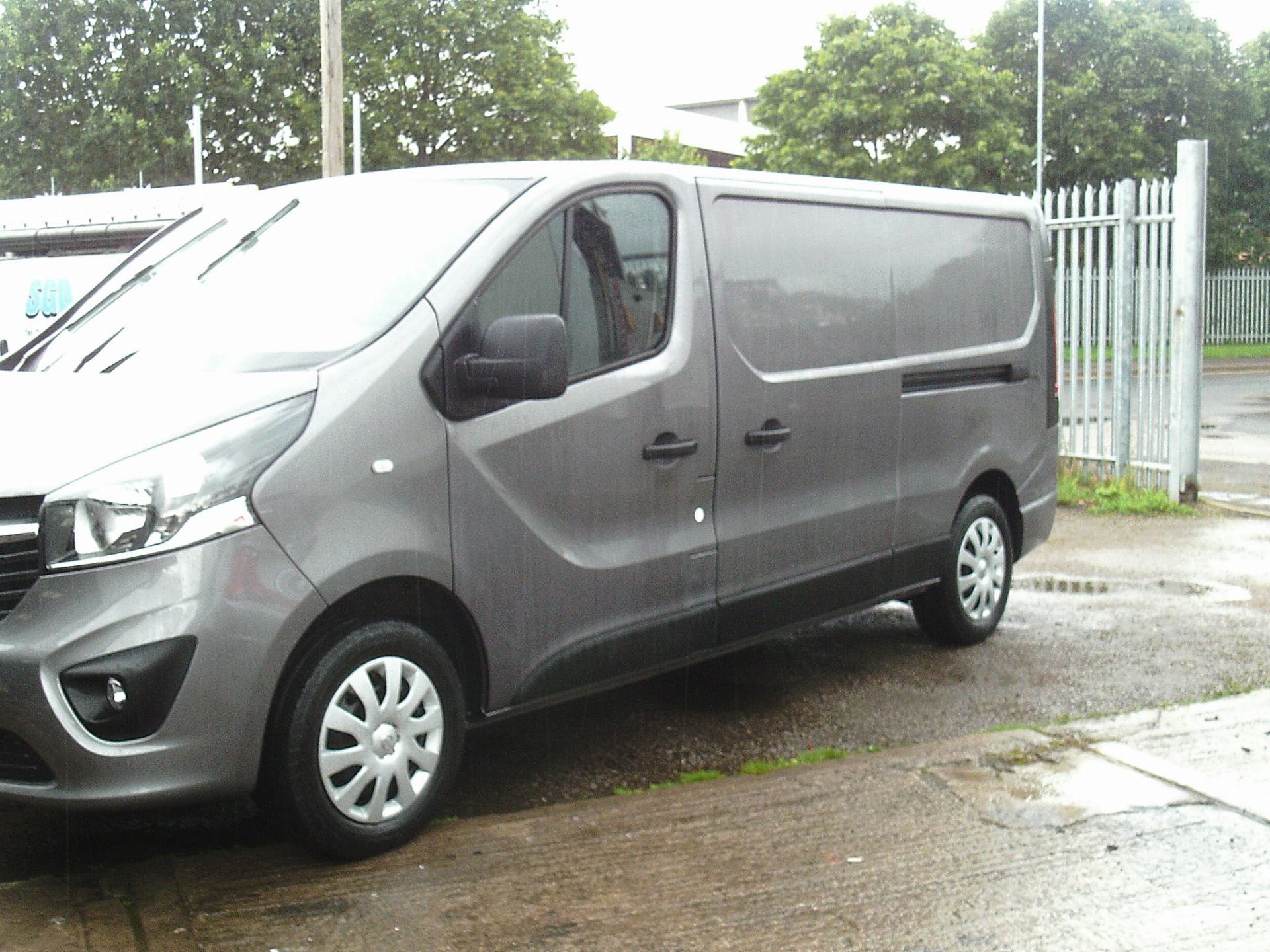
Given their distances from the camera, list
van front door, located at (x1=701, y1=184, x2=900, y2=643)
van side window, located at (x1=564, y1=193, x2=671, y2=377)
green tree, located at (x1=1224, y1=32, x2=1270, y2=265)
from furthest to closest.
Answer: green tree, located at (x1=1224, y1=32, x2=1270, y2=265), van front door, located at (x1=701, y1=184, x2=900, y2=643), van side window, located at (x1=564, y1=193, x2=671, y2=377)

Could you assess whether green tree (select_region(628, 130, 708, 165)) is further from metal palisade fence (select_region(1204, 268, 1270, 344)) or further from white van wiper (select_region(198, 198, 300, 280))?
white van wiper (select_region(198, 198, 300, 280))

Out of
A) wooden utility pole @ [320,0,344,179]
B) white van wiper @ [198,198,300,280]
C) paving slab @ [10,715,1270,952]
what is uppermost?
wooden utility pole @ [320,0,344,179]

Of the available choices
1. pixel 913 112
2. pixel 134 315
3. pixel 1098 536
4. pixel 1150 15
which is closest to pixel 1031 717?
pixel 134 315

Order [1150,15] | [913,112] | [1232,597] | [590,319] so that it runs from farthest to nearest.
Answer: [1150,15]
[913,112]
[1232,597]
[590,319]

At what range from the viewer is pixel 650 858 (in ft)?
13.4

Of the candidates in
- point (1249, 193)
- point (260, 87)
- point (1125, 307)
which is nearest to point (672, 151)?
point (260, 87)

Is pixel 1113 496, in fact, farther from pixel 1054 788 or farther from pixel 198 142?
pixel 198 142

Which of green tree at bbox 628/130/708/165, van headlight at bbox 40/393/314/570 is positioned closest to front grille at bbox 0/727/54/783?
van headlight at bbox 40/393/314/570

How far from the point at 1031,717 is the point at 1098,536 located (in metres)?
4.47

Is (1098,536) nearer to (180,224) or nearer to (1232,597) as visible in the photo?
(1232,597)

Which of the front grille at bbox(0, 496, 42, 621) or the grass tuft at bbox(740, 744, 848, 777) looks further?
the grass tuft at bbox(740, 744, 848, 777)

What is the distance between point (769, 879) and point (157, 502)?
1851 millimetres

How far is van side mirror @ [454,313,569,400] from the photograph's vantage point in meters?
→ 4.14

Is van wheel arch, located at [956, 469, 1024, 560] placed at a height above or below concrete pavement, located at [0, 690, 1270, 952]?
above
